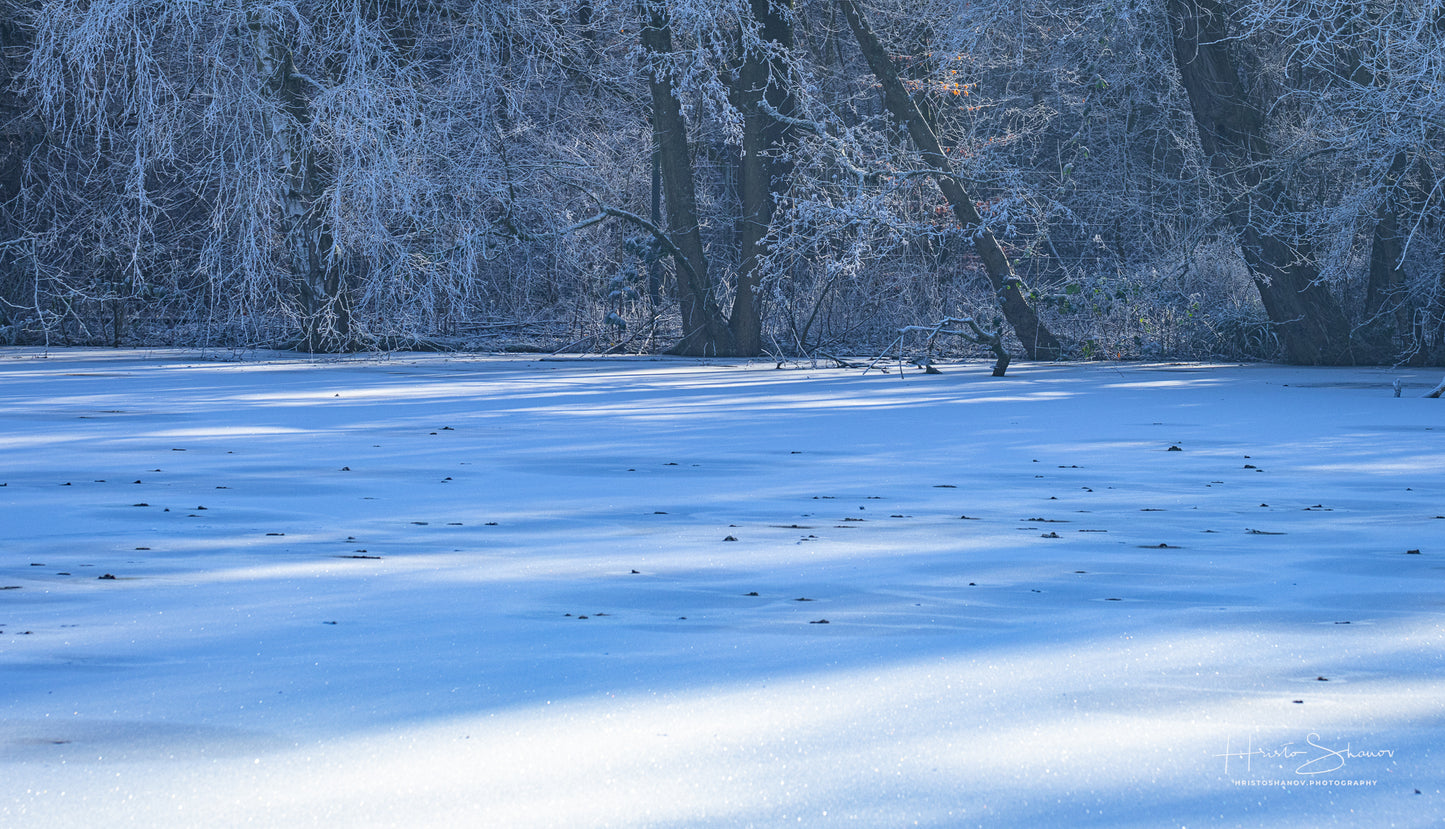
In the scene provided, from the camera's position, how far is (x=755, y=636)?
145 inches

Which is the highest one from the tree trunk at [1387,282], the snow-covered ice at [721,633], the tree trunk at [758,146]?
the tree trunk at [758,146]

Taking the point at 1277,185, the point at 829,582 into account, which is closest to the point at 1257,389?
the point at 1277,185

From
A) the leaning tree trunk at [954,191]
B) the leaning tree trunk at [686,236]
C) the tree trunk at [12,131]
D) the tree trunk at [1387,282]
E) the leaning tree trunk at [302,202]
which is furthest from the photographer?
the tree trunk at [12,131]

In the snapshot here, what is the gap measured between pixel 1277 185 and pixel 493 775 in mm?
13071

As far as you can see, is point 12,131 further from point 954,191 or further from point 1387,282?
point 1387,282

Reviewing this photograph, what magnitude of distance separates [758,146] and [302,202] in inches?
190

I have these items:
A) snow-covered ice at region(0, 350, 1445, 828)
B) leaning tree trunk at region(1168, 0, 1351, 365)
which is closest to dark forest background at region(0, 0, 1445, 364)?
leaning tree trunk at region(1168, 0, 1351, 365)

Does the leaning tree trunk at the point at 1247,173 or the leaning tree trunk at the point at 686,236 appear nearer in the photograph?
the leaning tree trunk at the point at 1247,173

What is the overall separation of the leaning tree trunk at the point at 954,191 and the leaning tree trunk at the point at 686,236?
6.99ft

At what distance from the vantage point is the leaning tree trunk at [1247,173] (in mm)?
14570

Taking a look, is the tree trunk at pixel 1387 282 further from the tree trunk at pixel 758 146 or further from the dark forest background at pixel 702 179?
the tree trunk at pixel 758 146

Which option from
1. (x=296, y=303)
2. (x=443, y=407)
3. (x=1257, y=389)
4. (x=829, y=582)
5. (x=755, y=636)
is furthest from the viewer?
(x=296, y=303)

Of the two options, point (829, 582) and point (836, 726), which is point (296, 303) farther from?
point (836, 726)

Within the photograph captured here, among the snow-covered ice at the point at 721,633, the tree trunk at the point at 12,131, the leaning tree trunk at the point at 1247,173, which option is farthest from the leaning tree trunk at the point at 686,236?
the snow-covered ice at the point at 721,633
